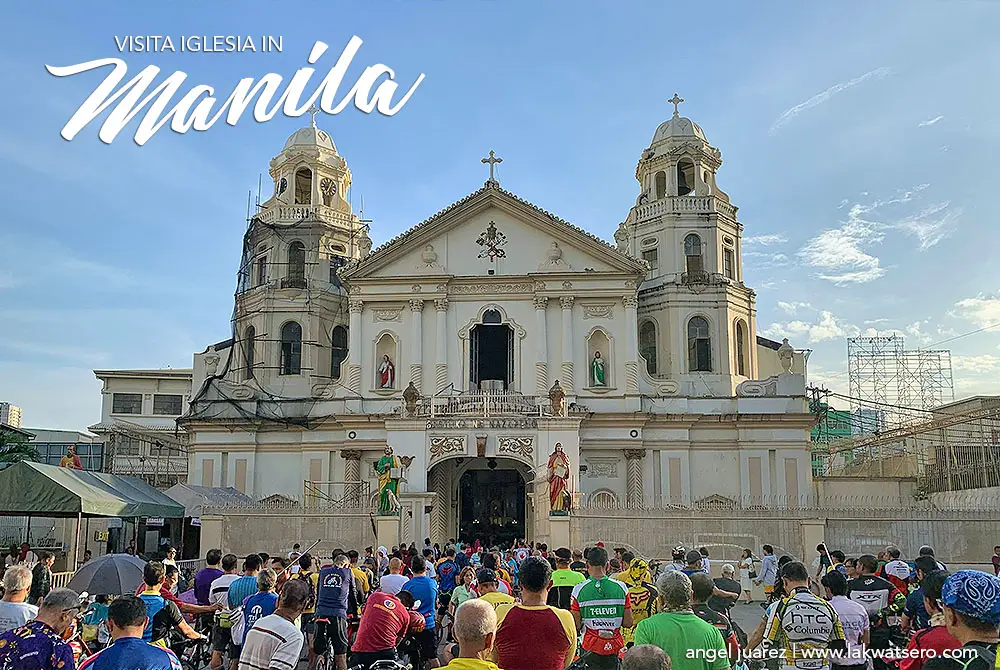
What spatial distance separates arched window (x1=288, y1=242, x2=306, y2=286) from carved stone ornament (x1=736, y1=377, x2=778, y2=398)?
19.8 m

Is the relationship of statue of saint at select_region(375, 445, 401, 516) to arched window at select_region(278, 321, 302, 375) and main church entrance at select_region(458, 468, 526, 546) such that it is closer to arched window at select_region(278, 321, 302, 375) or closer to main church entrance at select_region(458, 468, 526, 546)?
main church entrance at select_region(458, 468, 526, 546)

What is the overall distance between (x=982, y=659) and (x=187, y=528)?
109ft

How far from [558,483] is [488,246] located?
12812 mm

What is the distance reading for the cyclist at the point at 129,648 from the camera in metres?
6.25

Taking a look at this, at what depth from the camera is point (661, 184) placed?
43.2 m

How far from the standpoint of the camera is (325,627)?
12500 mm

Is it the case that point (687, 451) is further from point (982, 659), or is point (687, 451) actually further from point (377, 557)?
point (982, 659)

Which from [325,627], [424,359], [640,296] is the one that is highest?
[640,296]

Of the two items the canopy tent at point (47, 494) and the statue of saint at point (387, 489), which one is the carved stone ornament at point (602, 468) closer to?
the statue of saint at point (387, 489)

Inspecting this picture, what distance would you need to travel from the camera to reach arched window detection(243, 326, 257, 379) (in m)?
42.7

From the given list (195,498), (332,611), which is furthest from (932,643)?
(195,498)

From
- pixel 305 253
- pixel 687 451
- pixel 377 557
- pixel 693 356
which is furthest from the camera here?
pixel 305 253

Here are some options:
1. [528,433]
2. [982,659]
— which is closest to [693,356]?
[528,433]

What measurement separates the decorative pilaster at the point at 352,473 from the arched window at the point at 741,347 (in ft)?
54.1
